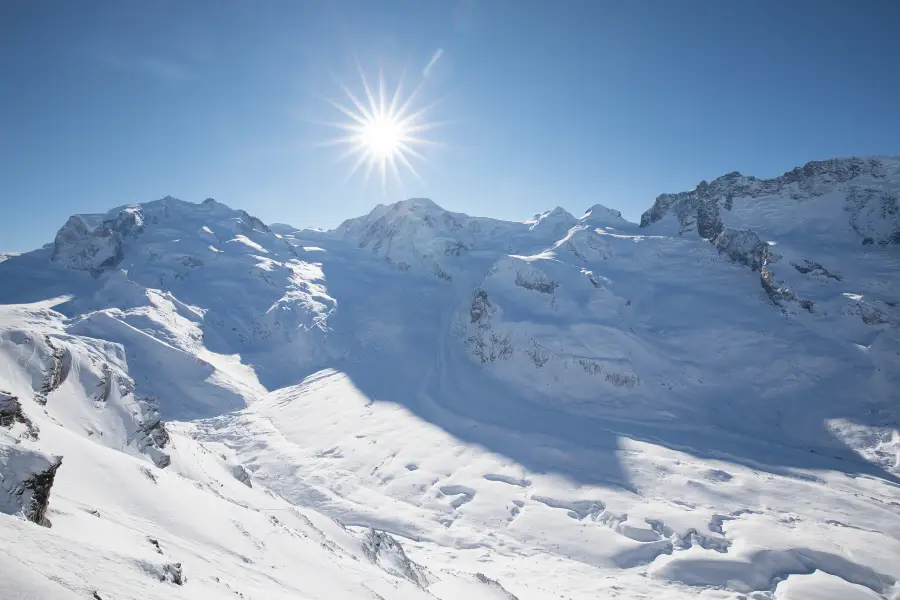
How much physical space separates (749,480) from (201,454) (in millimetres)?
54020

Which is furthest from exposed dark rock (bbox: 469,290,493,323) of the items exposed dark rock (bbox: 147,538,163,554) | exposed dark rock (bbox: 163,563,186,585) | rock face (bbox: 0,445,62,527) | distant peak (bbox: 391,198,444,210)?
distant peak (bbox: 391,198,444,210)

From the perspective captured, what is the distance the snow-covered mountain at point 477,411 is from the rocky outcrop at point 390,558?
22cm

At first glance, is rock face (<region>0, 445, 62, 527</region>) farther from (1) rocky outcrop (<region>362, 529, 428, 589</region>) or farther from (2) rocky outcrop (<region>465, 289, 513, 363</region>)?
(2) rocky outcrop (<region>465, 289, 513, 363</region>)

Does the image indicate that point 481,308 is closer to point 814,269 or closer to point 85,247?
point 814,269

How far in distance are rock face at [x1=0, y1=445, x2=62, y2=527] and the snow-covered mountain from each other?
0.06 metres

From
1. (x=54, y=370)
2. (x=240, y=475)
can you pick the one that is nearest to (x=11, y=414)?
(x=54, y=370)

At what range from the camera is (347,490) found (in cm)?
4878

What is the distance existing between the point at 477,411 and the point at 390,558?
44.6 meters

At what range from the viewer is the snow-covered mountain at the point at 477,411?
53.6ft

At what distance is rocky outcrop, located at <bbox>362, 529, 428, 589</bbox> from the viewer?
23703mm

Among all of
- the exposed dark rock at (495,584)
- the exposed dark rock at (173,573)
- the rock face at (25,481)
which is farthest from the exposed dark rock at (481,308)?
the rock face at (25,481)

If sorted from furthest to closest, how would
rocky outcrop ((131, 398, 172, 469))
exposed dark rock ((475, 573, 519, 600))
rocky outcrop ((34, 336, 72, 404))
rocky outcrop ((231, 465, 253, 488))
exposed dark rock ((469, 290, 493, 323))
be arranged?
1. exposed dark rock ((469, 290, 493, 323))
2. rocky outcrop ((231, 465, 253, 488))
3. exposed dark rock ((475, 573, 519, 600))
4. rocky outcrop ((131, 398, 172, 469))
5. rocky outcrop ((34, 336, 72, 404))

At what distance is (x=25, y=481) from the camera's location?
9.96 meters

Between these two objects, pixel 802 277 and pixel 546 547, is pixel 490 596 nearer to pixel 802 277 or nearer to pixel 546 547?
pixel 546 547
